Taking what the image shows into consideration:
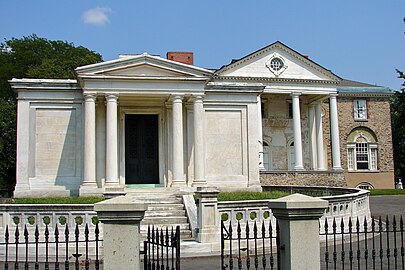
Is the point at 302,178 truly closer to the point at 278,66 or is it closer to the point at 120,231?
the point at 278,66

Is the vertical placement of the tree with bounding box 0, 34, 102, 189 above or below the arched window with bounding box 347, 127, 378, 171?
above

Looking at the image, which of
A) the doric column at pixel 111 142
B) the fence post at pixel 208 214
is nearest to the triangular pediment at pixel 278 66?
the doric column at pixel 111 142

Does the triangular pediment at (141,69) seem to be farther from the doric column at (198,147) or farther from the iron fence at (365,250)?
the iron fence at (365,250)

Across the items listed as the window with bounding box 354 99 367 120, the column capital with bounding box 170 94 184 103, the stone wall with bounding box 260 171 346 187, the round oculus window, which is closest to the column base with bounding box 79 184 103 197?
the column capital with bounding box 170 94 184 103

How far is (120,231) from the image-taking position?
273 inches

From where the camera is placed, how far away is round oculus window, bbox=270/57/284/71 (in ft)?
163

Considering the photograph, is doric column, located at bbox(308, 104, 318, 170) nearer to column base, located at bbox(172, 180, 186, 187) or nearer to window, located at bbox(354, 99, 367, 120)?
window, located at bbox(354, 99, 367, 120)

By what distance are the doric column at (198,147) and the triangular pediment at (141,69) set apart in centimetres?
137

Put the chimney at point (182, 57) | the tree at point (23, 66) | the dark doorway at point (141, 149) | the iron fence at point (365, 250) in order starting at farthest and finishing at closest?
the tree at point (23, 66) → the chimney at point (182, 57) → the dark doorway at point (141, 149) → the iron fence at point (365, 250)

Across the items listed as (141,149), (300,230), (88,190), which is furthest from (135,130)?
(300,230)

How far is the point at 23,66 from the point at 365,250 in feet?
192

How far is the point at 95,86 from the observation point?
81.7 feet

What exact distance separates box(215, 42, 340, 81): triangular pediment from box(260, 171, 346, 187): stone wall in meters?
9.46

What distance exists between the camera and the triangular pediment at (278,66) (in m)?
49.2
